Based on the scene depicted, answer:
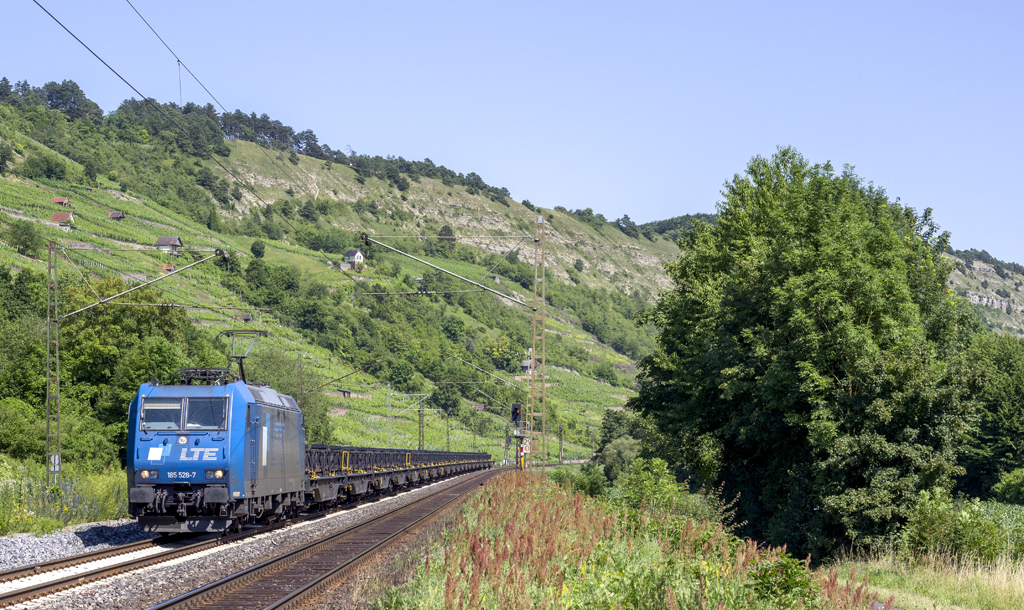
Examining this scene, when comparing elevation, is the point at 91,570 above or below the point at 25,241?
below

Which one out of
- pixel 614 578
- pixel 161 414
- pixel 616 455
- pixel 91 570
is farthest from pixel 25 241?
pixel 614 578

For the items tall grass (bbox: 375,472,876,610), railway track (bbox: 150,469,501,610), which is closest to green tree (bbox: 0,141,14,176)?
railway track (bbox: 150,469,501,610)

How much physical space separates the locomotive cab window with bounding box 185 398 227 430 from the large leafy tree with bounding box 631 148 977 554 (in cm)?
2055

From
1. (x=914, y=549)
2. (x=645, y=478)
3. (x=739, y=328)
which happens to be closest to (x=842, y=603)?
(x=914, y=549)

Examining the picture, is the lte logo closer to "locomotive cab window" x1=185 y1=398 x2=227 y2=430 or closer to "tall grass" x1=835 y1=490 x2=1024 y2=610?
"locomotive cab window" x1=185 y1=398 x2=227 y2=430

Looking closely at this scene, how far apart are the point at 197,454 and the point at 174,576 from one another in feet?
19.9

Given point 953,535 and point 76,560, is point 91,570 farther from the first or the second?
point 953,535

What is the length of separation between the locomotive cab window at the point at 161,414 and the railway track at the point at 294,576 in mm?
4688

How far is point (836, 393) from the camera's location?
32719mm

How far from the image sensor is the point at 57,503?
2355 cm

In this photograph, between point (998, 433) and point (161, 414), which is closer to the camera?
point (161, 414)

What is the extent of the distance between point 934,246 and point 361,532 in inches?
1635

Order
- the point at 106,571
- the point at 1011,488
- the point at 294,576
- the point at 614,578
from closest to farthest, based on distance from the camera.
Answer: the point at 614,578
the point at 106,571
the point at 294,576
the point at 1011,488

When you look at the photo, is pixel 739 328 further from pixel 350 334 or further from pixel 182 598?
pixel 350 334
